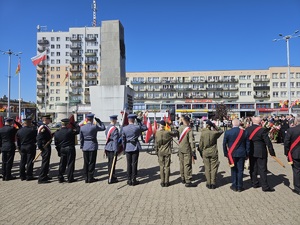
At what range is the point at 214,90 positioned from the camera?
9275cm

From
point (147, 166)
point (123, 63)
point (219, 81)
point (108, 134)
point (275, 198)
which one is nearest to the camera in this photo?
point (275, 198)

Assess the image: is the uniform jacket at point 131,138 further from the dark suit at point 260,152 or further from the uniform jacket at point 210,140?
the dark suit at point 260,152

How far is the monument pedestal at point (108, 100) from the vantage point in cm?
1513

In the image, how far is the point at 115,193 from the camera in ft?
22.1

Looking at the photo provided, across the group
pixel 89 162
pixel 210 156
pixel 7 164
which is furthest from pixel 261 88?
pixel 7 164

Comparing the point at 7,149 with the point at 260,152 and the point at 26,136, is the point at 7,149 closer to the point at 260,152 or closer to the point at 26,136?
the point at 26,136

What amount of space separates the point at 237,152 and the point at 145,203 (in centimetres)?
280

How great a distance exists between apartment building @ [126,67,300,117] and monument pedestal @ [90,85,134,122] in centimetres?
6848

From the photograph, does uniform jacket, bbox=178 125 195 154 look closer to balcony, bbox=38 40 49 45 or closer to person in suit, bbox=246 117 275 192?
person in suit, bbox=246 117 275 192

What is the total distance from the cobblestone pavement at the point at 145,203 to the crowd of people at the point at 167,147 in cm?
35

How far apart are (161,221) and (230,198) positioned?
221 centimetres

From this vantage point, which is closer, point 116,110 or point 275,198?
point 275,198

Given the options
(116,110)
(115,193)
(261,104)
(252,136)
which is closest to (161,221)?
(115,193)

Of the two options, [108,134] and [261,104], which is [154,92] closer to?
[261,104]
